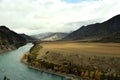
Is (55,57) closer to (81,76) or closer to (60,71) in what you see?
(60,71)

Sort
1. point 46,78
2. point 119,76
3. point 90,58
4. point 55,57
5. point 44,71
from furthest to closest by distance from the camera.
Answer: point 55,57 → point 44,71 → point 90,58 → point 46,78 → point 119,76

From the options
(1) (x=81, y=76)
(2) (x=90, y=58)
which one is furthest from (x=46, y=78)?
(2) (x=90, y=58)

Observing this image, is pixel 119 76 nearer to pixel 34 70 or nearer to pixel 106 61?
pixel 106 61

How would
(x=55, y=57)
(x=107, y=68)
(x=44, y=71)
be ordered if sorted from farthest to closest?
1. (x=55, y=57)
2. (x=44, y=71)
3. (x=107, y=68)

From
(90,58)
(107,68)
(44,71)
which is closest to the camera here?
(107,68)

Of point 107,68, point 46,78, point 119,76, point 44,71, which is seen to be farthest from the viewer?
point 44,71

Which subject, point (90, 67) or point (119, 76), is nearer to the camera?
point (119, 76)

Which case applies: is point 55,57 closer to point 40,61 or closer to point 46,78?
point 40,61

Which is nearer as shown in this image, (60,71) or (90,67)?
(90,67)

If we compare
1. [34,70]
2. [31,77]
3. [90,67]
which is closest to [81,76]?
[90,67]
